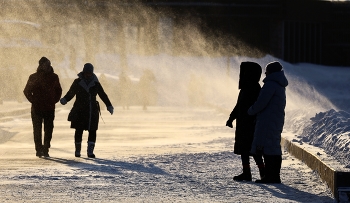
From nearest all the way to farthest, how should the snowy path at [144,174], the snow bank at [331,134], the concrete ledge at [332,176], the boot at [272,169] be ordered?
1. the concrete ledge at [332,176]
2. the snowy path at [144,174]
3. the boot at [272,169]
4. the snow bank at [331,134]

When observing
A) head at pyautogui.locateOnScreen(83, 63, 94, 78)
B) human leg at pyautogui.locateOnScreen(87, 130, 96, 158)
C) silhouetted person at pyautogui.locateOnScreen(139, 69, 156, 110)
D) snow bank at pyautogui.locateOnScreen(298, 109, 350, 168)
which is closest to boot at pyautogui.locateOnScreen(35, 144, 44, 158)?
human leg at pyautogui.locateOnScreen(87, 130, 96, 158)

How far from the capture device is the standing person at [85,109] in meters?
18.4

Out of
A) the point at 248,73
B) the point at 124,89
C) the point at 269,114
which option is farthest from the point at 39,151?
the point at 124,89

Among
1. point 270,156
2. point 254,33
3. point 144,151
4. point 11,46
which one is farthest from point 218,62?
point 270,156

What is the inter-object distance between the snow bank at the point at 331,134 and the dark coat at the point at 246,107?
3.84 ft

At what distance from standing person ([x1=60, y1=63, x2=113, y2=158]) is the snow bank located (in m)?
3.43

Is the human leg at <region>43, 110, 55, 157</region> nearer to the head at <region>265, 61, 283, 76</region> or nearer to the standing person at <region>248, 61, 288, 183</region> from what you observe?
the standing person at <region>248, 61, 288, 183</region>

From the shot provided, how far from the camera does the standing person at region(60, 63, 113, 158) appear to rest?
18.4m

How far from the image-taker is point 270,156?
14227 millimetres

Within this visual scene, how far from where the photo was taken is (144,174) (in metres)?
15.3

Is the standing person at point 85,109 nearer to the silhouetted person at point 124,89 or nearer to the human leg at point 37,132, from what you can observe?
the human leg at point 37,132

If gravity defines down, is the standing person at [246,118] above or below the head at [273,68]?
below

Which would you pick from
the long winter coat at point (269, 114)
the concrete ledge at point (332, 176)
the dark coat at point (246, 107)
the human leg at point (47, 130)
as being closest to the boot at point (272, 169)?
the long winter coat at point (269, 114)

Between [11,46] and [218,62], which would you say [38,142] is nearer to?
[11,46]
